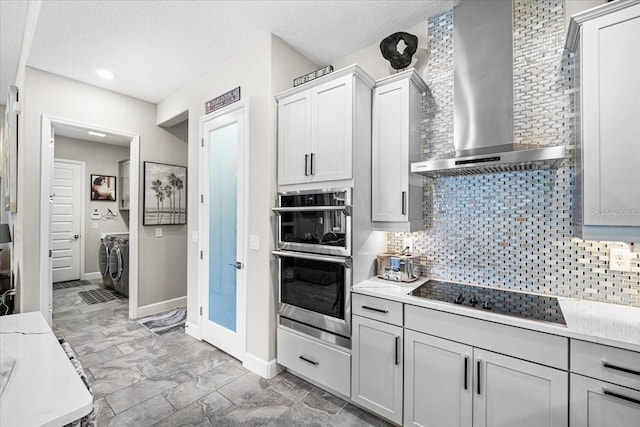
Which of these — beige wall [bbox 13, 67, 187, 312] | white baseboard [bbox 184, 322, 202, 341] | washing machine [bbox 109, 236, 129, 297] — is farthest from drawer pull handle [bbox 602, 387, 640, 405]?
washing machine [bbox 109, 236, 129, 297]

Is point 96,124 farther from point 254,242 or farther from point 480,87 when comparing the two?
point 480,87

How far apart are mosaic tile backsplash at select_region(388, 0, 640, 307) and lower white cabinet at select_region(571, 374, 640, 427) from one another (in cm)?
65

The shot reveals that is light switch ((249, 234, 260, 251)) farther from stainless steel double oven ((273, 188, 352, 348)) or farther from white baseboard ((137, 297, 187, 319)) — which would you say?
white baseboard ((137, 297, 187, 319))

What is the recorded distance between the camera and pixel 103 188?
5965 mm

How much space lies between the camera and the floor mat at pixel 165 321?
3541 millimetres

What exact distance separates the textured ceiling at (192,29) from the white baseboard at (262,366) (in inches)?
111

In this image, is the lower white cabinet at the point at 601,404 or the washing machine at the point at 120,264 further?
the washing machine at the point at 120,264

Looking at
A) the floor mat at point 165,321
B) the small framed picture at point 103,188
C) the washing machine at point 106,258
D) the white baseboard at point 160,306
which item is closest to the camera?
the floor mat at point 165,321

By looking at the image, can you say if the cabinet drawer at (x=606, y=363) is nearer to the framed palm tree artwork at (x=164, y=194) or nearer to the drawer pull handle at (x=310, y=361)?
the drawer pull handle at (x=310, y=361)

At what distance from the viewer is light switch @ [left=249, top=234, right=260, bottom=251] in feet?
8.48

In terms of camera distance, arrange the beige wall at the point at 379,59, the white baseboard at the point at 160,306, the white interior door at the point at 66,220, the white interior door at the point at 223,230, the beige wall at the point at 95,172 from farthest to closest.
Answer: the beige wall at the point at 95,172 → the white interior door at the point at 66,220 → the white baseboard at the point at 160,306 → the white interior door at the point at 223,230 → the beige wall at the point at 379,59

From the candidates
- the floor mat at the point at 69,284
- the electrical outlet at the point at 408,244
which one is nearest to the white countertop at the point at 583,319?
the electrical outlet at the point at 408,244

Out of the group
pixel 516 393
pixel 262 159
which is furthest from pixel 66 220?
pixel 516 393

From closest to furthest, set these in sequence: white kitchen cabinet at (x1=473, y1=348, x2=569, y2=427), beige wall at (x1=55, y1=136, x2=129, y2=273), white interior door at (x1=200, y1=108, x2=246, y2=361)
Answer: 1. white kitchen cabinet at (x1=473, y1=348, x2=569, y2=427)
2. white interior door at (x1=200, y1=108, x2=246, y2=361)
3. beige wall at (x1=55, y1=136, x2=129, y2=273)
